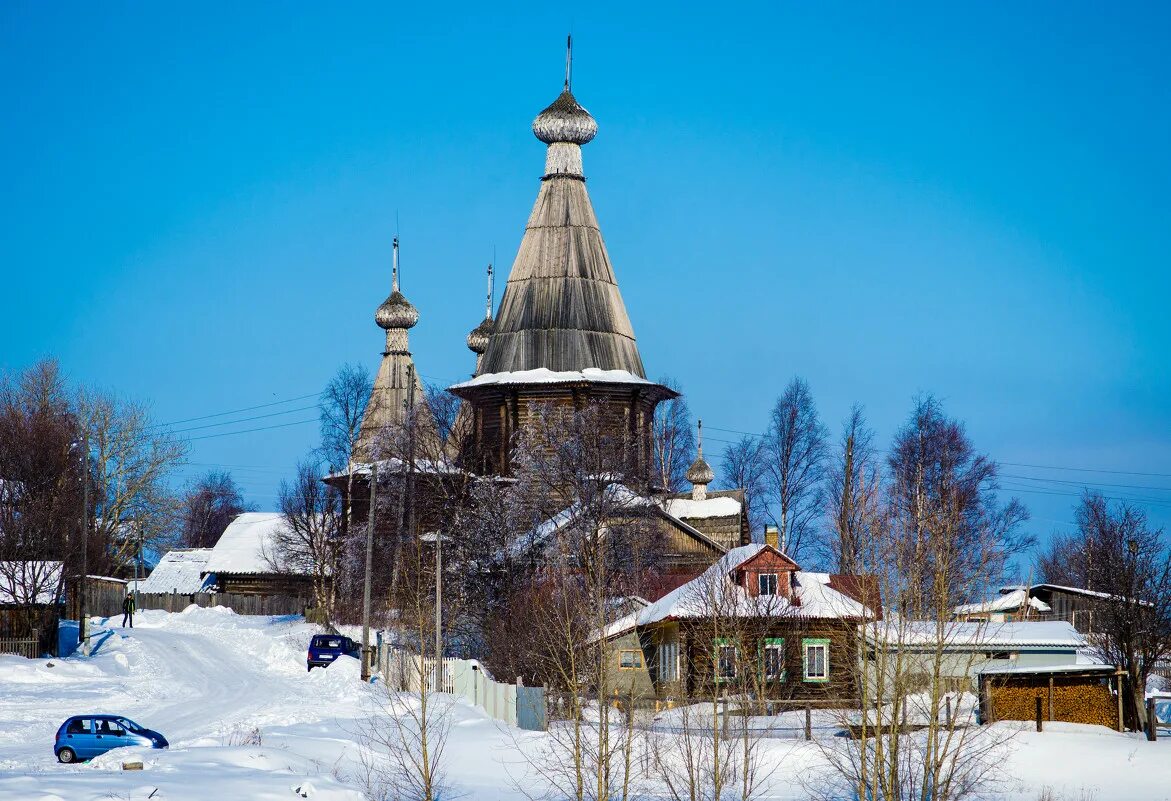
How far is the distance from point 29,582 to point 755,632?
23.7 meters

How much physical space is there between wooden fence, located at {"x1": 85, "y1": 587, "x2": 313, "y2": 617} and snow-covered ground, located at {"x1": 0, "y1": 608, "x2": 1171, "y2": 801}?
53.3ft

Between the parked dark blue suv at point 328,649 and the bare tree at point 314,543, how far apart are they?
13.1 meters

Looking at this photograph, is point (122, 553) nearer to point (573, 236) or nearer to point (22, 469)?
point (22, 469)

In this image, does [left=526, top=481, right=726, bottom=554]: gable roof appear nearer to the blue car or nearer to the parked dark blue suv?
the parked dark blue suv

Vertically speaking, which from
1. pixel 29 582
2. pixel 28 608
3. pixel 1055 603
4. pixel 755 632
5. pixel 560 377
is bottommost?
pixel 755 632

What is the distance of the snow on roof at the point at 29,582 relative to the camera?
4856cm

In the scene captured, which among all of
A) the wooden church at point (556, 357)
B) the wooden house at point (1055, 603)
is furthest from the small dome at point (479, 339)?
the wooden house at point (1055, 603)

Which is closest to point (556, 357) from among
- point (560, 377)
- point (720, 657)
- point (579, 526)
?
point (560, 377)

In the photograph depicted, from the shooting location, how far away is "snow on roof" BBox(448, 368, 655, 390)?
185 ft

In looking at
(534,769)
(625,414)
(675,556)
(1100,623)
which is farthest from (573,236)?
(534,769)

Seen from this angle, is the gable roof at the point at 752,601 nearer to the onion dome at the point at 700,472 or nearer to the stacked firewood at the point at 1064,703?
the stacked firewood at the point at 1064,703

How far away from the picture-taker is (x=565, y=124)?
60.2 meters

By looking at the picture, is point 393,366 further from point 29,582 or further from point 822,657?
point 822,657

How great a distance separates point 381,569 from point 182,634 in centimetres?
912
